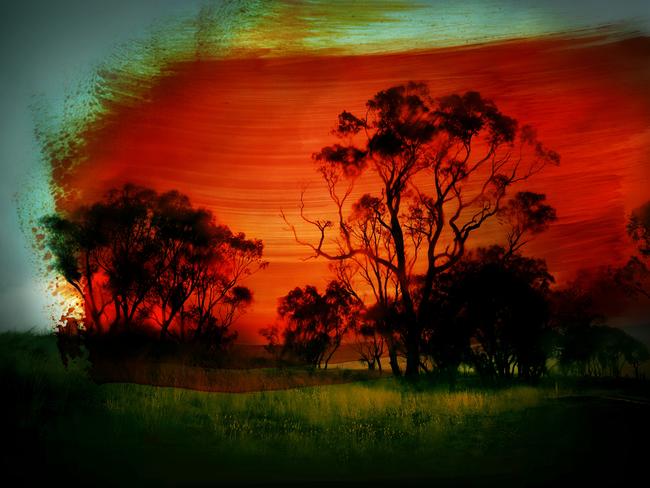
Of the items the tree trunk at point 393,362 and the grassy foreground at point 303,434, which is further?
the tree trunk at point 393,362

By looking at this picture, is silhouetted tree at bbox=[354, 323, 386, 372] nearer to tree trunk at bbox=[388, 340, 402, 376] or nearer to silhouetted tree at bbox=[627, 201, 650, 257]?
tree trunk at bbox=[388, 340, 402, 376]

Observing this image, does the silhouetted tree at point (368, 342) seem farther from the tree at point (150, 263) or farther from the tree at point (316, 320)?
the tree at point (150, 263)

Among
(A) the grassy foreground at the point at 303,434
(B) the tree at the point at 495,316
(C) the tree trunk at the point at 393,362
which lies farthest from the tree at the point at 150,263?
(B) the tree at the point at 495,316

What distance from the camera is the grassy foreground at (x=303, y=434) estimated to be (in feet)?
25.7

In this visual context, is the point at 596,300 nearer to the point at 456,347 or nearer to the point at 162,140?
the point at 456,347

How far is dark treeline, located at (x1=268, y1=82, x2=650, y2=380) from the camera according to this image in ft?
36.1

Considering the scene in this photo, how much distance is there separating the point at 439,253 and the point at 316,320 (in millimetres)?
2268

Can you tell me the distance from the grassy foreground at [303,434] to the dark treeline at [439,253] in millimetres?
1341

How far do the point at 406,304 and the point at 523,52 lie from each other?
4.28 m

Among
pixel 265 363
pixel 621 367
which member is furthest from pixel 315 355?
pixel 621 367

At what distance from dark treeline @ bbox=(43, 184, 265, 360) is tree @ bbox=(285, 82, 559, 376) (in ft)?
5.13

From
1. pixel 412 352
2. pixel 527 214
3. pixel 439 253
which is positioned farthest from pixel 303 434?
pixel 527 214

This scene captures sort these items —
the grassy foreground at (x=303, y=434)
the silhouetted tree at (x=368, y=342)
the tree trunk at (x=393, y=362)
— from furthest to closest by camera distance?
the silhouetted tree at (x=368, y=342), the tree trunk at (x=393, y=362), the grassy foreground at (x=303, y=434)

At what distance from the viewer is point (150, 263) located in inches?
484
